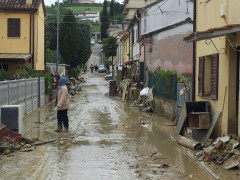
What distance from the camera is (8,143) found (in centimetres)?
1089

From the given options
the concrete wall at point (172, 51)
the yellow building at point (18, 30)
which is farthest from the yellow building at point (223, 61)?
the yellow building at point (18, 30)

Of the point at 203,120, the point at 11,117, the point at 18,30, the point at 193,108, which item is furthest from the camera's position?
the point at 18,30

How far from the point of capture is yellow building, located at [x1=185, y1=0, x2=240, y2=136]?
1075 cm

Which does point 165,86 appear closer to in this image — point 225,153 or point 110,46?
point 225,153

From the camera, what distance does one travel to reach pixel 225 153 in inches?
371

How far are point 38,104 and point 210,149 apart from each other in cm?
1599

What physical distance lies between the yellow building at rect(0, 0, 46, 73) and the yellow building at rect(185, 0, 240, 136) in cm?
2080

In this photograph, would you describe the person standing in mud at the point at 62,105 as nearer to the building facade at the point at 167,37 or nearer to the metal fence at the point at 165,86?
the metal fence at the point at 165,86

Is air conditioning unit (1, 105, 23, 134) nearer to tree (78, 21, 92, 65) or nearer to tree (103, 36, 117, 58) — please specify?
tree (78, 21, 92, 65)

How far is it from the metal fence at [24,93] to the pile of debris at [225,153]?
803cm

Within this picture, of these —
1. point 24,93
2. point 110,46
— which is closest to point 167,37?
point 24,93

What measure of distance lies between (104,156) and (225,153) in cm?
270

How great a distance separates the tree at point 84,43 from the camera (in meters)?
63.2

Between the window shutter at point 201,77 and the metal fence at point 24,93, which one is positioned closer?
the window shutter at point 201,77
